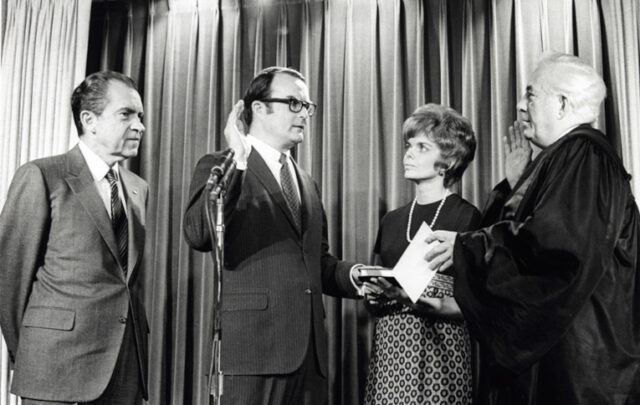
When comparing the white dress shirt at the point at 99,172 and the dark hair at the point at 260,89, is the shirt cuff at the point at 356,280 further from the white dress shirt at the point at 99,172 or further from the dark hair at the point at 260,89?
the white dress shirt at the point at 99,172

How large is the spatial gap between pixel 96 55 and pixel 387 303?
2551 millimetres

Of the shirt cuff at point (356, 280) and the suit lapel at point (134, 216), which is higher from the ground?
the suit lapel at point (134, 216)

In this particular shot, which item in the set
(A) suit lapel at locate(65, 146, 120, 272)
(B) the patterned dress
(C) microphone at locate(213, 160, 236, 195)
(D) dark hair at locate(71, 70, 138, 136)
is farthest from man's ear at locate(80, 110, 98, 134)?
(B) the patterned dress

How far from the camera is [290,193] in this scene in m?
3.00

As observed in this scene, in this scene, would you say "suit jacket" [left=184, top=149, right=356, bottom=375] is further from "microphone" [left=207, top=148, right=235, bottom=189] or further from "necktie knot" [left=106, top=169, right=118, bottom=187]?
"necktie knot" [left=106, top=169, right=118, bottom=187]

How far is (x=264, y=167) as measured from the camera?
9.66 feet

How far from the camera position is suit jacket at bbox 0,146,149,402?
8.63 ft

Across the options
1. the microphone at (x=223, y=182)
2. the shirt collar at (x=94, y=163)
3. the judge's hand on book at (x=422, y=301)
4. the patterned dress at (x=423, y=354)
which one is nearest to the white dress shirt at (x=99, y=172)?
the shirt collar at (x=94, y=163)

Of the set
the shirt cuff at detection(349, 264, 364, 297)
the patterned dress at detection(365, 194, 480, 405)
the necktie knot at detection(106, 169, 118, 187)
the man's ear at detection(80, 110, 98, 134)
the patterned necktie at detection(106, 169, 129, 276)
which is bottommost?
the patterned dress at detection(365, 194, 480, 405)

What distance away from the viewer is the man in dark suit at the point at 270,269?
8.73 feet

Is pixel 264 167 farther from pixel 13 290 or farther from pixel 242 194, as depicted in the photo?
pixel 13 290

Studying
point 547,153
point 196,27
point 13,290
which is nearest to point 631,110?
point 547,153

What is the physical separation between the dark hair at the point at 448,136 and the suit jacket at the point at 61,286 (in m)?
1.34

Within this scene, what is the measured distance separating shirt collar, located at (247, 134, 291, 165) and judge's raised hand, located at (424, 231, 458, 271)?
2.59ft
